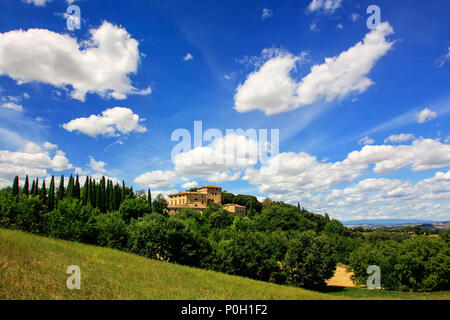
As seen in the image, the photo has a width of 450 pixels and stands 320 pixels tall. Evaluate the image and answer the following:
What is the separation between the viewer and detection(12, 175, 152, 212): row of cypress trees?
66812mm

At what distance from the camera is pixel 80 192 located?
7212cm

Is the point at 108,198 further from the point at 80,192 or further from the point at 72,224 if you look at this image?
the point at 72,224

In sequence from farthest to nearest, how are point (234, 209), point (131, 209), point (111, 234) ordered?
point (234, 209)
point (131, 209)
point (111, 234)

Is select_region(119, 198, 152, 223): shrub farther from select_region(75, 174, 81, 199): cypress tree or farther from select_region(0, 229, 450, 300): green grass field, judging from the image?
select_region(0, 229, 450, 300): green grass field

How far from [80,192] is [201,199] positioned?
208 ft

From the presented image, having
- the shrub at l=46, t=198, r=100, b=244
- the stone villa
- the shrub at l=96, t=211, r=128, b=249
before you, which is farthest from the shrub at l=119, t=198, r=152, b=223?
the stone villa

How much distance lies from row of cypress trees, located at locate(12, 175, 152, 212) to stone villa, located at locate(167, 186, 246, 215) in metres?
44.3

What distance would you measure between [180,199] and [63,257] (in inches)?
4291

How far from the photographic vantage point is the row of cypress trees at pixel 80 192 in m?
66.8

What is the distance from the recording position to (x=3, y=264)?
16.7m

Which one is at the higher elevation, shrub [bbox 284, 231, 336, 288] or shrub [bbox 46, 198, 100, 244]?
shrub [bbox 46, 198, 100, 244]

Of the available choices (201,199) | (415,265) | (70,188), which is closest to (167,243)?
(415,265)

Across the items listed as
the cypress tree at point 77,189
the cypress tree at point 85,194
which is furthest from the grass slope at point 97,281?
the cypress tree at point 77,189

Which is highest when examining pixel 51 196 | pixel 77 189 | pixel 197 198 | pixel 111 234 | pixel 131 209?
pixel 77 189
